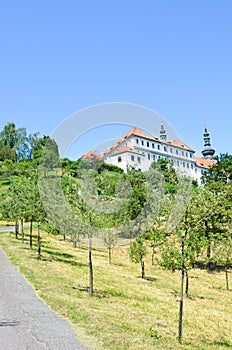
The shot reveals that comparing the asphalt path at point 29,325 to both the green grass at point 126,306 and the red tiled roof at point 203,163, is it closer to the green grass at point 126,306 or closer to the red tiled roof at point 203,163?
the green grass at point 126,306

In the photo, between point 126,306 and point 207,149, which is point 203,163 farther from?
point 126,306

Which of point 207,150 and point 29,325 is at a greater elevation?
point 207,150

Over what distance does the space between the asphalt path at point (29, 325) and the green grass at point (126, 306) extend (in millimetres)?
462

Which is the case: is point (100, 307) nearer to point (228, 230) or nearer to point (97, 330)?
point (97, 330)

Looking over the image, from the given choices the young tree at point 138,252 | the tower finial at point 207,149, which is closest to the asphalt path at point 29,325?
the young tree at point 138,252

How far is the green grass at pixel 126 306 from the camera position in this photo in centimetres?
1185

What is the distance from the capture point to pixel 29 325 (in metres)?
11.9

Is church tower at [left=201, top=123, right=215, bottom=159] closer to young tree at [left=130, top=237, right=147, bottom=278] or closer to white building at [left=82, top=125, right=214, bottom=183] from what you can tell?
white building at [left=82, top=125, right=214, bottom=183]

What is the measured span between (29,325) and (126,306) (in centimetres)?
714

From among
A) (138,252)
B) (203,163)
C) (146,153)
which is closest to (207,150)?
(203,163)

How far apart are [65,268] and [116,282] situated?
414 centimetres

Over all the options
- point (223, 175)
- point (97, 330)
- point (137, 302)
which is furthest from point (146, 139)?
point (97, 330)

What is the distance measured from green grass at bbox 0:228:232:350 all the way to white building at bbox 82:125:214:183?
362 inches

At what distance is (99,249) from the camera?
4806 centimetres
